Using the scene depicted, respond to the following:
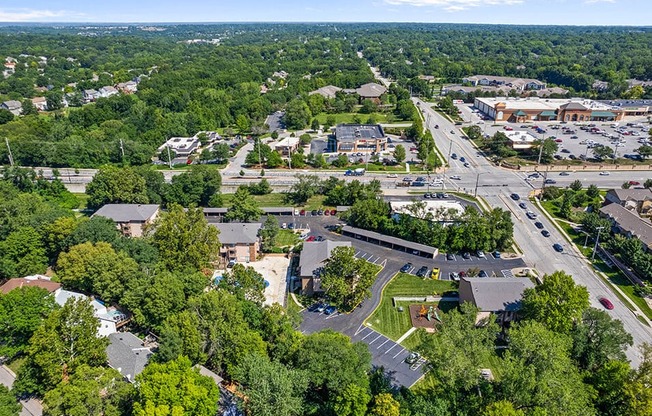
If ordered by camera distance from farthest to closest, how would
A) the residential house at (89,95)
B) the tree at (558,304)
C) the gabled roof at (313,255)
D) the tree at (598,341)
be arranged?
the residential house at (89,95), the gabled roof at (313,255), the tree at (558,304), the tree at (598,341)

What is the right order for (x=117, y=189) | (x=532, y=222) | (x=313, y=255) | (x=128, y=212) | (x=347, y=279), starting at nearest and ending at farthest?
(x=347, y=279) → (x=313, y=255) → (x=128, y=212) → (x=117, y=189) → (x=532, y=222)

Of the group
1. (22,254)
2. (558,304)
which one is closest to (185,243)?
(22,254)

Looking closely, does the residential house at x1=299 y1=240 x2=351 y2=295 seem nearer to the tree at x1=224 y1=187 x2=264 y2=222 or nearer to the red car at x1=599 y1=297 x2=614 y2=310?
the tree at x1=224 y1=187 x2=264 y2=222

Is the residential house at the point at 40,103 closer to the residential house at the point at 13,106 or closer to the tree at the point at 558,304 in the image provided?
the residential house at the point at 13,106

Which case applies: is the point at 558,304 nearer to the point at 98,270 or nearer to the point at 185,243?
the point at 185,243

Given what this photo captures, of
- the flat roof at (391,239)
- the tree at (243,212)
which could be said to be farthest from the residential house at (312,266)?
the tree at (243,212)

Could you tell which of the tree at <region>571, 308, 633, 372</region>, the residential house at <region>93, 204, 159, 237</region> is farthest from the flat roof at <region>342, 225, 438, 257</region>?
the residential house at <region>93, 204, 159, 237</region>

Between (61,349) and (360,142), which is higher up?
(360,142)
